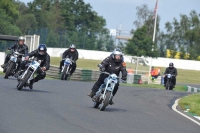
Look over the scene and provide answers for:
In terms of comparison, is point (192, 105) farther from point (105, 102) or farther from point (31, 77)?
point (105, 102)

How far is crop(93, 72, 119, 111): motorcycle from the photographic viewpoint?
15.4 metres

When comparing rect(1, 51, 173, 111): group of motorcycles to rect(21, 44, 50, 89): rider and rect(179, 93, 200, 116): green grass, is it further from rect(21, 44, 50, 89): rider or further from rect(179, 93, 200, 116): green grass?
rect(179, 93, 200, 116): green grass

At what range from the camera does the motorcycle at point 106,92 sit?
15.4 m

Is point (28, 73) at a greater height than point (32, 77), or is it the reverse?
point (28, 73)

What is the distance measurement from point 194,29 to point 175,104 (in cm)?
8032

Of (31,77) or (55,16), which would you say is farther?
(55,16)

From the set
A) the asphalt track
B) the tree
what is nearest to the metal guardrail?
the asphalt track

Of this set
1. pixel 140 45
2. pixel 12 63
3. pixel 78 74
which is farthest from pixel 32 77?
pixel 140 45

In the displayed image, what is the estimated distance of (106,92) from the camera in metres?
15.5

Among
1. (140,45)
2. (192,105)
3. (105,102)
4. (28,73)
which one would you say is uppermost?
(140,45)

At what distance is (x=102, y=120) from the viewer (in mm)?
13164

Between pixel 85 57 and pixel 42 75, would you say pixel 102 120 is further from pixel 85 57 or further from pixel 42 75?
pixel 85 57

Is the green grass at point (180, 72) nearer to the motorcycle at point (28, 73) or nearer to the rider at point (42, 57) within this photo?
the rider at point (42, 57)

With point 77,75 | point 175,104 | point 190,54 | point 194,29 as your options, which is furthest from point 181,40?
point 175,104
